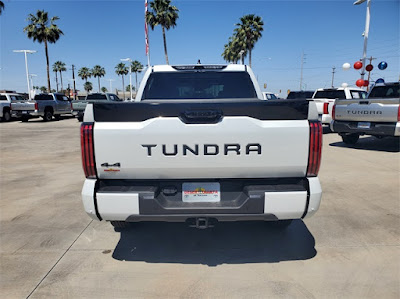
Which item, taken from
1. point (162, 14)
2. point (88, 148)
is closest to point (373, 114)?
point (88, 148)

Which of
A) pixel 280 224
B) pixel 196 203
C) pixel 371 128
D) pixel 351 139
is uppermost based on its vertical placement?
pixel 371 128

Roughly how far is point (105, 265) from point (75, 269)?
29 cm

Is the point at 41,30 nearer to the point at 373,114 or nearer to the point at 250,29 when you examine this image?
the point at 250,29

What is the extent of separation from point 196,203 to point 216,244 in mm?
1023

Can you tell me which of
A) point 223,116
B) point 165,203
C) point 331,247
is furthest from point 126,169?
point 331,247

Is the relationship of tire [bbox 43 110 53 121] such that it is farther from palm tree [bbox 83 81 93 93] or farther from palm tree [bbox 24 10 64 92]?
palm tree [bbox 83 81 93 93]

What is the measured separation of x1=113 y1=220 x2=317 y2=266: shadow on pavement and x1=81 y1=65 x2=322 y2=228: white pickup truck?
0.73m

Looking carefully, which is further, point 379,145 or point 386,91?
point 379,145

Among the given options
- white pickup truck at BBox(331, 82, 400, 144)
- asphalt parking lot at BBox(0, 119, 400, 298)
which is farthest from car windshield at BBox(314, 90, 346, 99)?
asphalt parking lot at BBox(0, 119, 400, 298)

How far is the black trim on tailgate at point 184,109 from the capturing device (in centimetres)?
245

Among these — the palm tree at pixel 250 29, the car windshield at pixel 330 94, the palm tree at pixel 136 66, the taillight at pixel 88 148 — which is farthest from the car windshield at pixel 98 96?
the palm tree at pixel 136 66

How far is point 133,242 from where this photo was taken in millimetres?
3451

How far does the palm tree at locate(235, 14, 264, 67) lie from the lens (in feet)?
137

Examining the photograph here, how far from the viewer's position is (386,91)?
9.59 m
